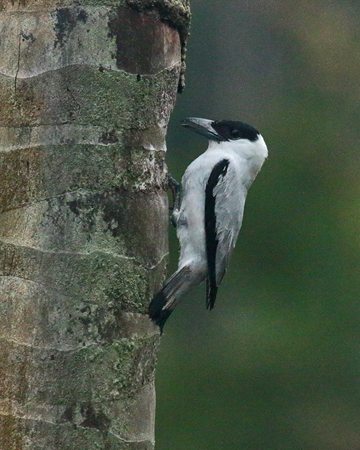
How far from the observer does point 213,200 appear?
15.3 feet

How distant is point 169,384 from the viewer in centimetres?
1139

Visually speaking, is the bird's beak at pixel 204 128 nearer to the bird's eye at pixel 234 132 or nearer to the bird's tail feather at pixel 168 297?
the bird's eye at pixel 234 132

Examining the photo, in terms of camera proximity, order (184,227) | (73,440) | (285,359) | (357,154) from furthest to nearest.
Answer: (357,154) → (285,359) → (184,227) → (73,440)

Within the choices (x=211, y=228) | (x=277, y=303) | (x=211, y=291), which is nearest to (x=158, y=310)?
(x=211, y=291)

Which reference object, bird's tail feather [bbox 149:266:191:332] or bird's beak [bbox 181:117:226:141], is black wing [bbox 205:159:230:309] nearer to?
bird's tail feather [bbox 149:266:191:332]

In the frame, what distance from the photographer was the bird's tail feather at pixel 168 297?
130 inches

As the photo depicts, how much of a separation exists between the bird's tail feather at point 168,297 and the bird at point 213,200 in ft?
0.05

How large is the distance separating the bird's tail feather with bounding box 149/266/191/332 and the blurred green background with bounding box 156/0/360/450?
670cm

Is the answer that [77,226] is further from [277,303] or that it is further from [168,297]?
[277,303]

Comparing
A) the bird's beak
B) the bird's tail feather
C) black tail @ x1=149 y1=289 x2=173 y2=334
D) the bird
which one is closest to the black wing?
the bird

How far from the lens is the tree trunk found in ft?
9.89

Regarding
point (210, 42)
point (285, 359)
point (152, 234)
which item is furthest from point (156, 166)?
point (210, 42)

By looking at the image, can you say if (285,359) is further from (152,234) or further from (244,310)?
(152,234)

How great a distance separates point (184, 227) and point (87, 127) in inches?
65.4
